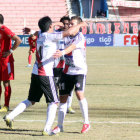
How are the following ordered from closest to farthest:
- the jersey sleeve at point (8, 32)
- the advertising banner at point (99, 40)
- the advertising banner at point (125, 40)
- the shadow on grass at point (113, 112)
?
1. the shadow on grass at point (113, 112)
2. the jersey sleeve at point (8, 32)
3. the advertising banner at point (125, 40)
4. the advertising banner at point (99, 40)

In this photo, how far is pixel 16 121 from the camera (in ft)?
31.0

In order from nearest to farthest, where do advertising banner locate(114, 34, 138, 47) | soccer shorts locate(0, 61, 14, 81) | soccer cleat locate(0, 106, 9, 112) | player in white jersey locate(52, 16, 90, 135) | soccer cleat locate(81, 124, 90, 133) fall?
soccer cleat locate(81, 124, 90, 133)
player in white jersey locate(52, 16, 90, 135)
soccer cleat locate(0, 106, 9, 112)
soccer shorts locate(0, 61, 14, 81)
advertising banner locate(114, 34, 138, 47)

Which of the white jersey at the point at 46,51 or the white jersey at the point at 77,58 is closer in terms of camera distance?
A: the white jersey at the point at 46,51

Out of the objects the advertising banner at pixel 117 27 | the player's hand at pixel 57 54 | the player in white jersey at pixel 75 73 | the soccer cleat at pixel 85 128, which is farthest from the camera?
the advertising banner at pixel 117 27

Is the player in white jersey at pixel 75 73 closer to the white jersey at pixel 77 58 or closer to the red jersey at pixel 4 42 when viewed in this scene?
the white jersey at pixel 77 58

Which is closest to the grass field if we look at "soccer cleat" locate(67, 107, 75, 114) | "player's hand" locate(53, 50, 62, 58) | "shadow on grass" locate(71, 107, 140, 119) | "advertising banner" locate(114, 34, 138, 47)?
"shadow on grass" locate(71, 107, 140, 119)

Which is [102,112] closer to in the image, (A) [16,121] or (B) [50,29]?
(A) [16,121]

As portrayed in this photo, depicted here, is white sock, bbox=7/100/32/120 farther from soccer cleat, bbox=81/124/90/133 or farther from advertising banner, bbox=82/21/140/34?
advertising banner, bbox=82/21/140/34

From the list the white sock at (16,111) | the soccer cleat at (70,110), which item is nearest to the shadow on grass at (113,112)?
the soccer cleat at (70,110)

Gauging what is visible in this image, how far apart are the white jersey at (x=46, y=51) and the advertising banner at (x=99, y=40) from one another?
3592 cm

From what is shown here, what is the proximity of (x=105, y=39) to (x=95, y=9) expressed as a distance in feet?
49.0

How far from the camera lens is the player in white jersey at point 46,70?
7.89 m

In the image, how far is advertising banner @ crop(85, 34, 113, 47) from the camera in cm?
4394

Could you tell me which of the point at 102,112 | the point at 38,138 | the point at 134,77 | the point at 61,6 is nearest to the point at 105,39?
the point at 61,6
